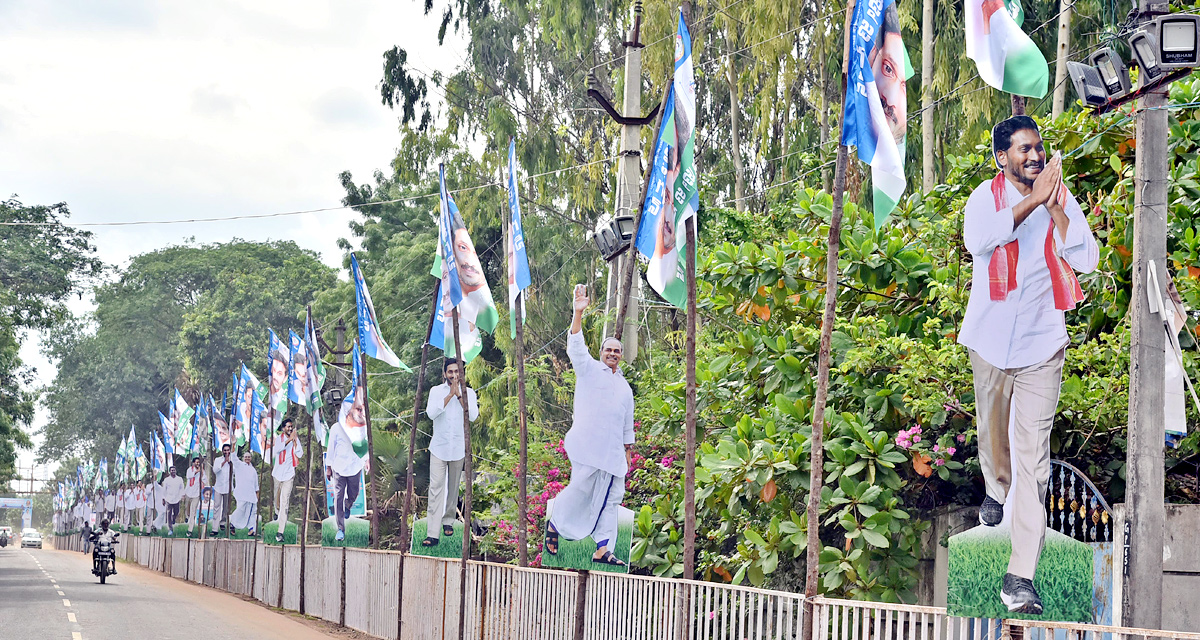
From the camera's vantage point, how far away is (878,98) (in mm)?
7883

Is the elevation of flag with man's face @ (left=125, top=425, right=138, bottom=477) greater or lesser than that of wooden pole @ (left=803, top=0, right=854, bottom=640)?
lesser

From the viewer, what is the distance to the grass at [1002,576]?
21.5ft

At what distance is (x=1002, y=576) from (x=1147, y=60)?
9.68 feet

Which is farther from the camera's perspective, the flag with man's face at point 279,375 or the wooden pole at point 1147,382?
the flag with man's face at point 279,375

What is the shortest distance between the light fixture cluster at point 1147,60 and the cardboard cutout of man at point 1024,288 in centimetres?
47

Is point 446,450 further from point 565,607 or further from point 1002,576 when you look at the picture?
point 1002,576

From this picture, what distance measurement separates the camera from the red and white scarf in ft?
23.1

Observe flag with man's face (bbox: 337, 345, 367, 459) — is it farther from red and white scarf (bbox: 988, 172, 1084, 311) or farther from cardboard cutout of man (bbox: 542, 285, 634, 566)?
red and white scarf (bbox: 988, 172, 1084, 311)

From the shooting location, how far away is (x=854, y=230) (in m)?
11.0

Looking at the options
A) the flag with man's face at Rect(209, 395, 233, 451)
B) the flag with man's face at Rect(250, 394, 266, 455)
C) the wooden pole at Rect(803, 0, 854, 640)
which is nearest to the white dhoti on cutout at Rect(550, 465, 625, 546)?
the wooden pole at Rect(803, 0, 854, 640)

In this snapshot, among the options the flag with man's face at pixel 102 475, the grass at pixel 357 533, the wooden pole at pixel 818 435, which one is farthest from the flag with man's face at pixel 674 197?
the flag with man's face at pixel 102 475

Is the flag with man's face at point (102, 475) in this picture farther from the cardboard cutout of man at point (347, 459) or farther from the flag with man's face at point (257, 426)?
the cardboard cutout of man at point (347, 459)

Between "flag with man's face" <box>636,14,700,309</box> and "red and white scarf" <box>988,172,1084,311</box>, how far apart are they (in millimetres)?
3556

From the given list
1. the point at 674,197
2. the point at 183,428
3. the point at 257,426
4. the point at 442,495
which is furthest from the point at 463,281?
the point at 183,428
